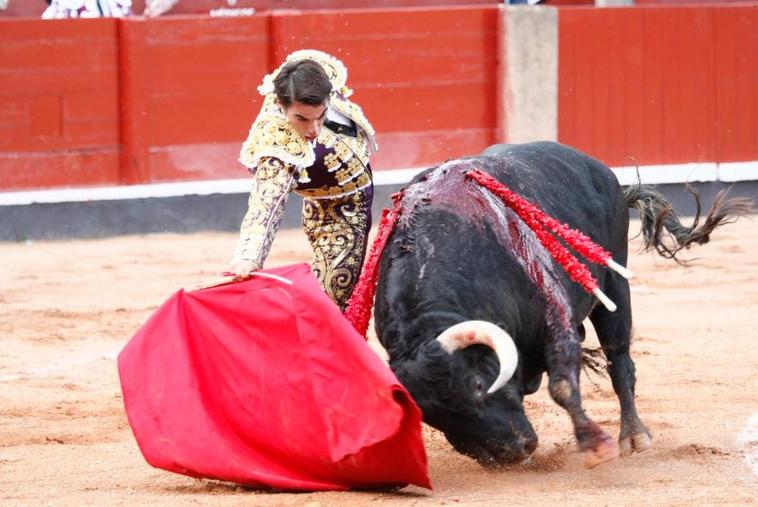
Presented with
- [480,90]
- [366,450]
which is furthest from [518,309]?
[480,90]

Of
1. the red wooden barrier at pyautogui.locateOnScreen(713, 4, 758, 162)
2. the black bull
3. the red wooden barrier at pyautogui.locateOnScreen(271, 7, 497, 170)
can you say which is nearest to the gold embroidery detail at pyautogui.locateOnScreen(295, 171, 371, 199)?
the black bull

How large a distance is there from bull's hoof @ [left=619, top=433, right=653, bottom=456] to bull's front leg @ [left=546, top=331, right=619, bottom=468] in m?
0.49

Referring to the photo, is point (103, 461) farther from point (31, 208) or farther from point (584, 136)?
point (584, 136)

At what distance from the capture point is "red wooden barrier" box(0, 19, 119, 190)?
7.22 m

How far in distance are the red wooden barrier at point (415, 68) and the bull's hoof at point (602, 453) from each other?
195 inches

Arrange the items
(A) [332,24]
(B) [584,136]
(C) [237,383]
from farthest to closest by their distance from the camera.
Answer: (B) [584,136] → (A) [332,24] → (C) [237,383]

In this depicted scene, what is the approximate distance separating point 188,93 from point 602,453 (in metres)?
4.97

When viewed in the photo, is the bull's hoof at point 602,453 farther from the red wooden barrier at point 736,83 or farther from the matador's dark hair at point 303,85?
the red wooden barrier at point 736,83

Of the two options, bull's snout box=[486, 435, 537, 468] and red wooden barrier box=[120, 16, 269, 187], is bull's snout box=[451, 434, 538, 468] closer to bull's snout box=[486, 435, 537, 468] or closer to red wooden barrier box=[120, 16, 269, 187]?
bull's snout box=[486, 435, 537, 468]

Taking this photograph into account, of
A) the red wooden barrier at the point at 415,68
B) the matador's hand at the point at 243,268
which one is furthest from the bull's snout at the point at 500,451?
the red wooden barrier at the point at 415,68

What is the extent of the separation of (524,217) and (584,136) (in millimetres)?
5082

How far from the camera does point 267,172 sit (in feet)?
10.9

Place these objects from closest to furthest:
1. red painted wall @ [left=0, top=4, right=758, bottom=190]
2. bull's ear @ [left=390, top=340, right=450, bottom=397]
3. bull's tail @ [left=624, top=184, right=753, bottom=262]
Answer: bull's ear @ [left=390, top=340, right=450, bottom=397]
bull's tail @ [left=624, top=184, right=753, bottom=262]
red painted wall @ [left=0, top=4, right=758, bottom=190]

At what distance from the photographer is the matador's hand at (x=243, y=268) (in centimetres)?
322
